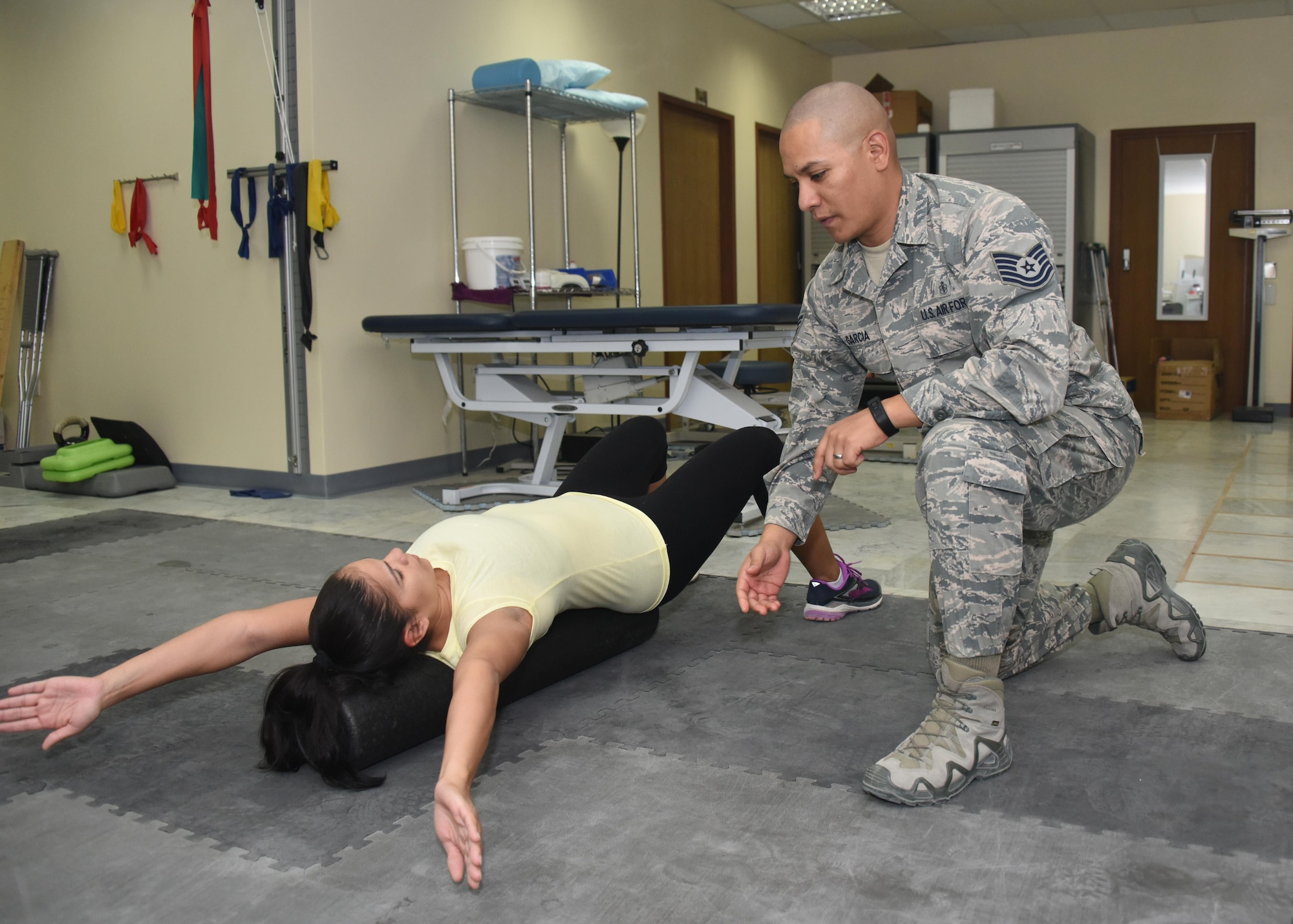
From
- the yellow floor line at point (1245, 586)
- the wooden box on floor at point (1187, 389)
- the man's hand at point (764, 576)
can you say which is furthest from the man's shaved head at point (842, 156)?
the wooden box on floor at point (1187, 389)

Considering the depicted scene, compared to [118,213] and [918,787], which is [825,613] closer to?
[918,787]

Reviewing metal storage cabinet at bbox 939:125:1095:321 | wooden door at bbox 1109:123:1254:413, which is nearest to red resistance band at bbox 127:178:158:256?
metal storage cabinet at bbox 939:125:1095:321

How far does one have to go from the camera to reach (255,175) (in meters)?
4.40

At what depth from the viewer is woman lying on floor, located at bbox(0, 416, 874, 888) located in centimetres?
152

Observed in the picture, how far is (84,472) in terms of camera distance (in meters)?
4.57

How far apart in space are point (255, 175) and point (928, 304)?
3.43 m

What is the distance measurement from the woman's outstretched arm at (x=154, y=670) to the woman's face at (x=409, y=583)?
0.71 feet

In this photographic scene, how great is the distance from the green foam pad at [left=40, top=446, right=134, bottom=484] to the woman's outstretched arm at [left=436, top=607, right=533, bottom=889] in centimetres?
362

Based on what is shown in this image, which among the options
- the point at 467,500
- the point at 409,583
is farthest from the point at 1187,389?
the point at 409,583

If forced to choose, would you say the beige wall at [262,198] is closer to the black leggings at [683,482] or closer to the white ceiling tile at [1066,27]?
the black leggings at [683,482]

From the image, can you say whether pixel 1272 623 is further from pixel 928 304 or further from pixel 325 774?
pixel 325 774

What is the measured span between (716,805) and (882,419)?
0.62 metres

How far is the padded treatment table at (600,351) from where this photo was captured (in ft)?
11.8

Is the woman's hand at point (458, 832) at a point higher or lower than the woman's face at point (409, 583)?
lower
